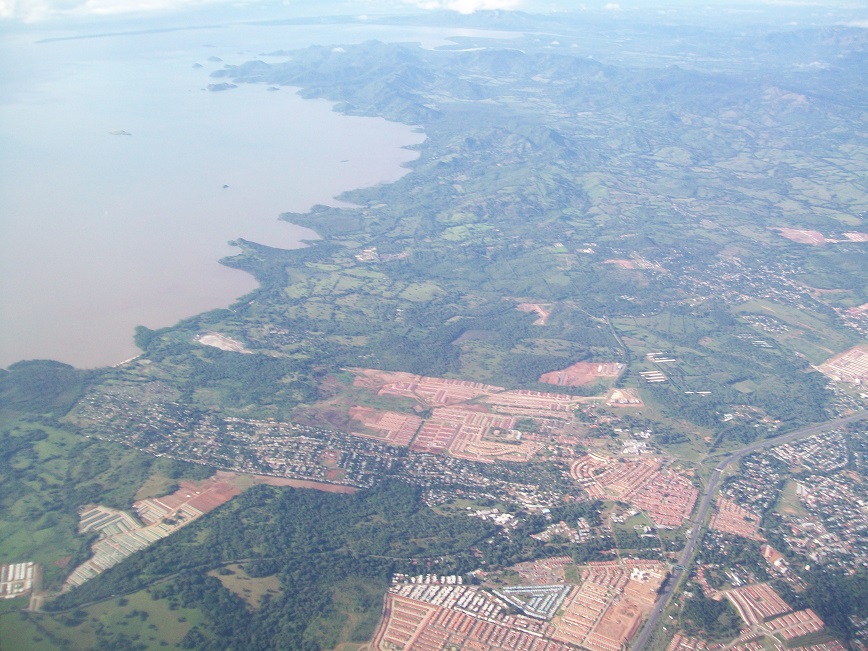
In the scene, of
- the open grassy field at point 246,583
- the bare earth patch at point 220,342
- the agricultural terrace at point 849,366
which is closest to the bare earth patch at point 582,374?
the agricultural terrace at point 849,366

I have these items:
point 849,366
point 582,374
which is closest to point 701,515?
point 582,374

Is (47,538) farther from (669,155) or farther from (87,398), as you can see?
(669,155)

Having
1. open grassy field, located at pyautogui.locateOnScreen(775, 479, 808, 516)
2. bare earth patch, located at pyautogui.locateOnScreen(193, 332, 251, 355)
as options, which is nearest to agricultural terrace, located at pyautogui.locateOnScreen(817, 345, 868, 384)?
open grassy field, located at pyautogui.locateOnScreen(775, 479, 808, 516)

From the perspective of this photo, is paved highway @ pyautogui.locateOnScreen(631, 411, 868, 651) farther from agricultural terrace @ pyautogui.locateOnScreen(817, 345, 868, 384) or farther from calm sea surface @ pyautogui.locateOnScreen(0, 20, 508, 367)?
calm sea surface @ pyautogui.locateOnScreen(0, 20, 508, 367)

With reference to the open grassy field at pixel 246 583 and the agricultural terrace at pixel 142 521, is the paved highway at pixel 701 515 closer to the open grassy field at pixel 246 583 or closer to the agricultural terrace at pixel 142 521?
the open grassy field at pixel 246 583

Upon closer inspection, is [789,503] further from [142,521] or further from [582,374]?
A: [142,521]

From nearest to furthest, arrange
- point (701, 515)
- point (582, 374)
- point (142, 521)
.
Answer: point (142, 521), point (701, 515), point (582, 374)

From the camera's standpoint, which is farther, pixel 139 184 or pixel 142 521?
pixel 139 184
